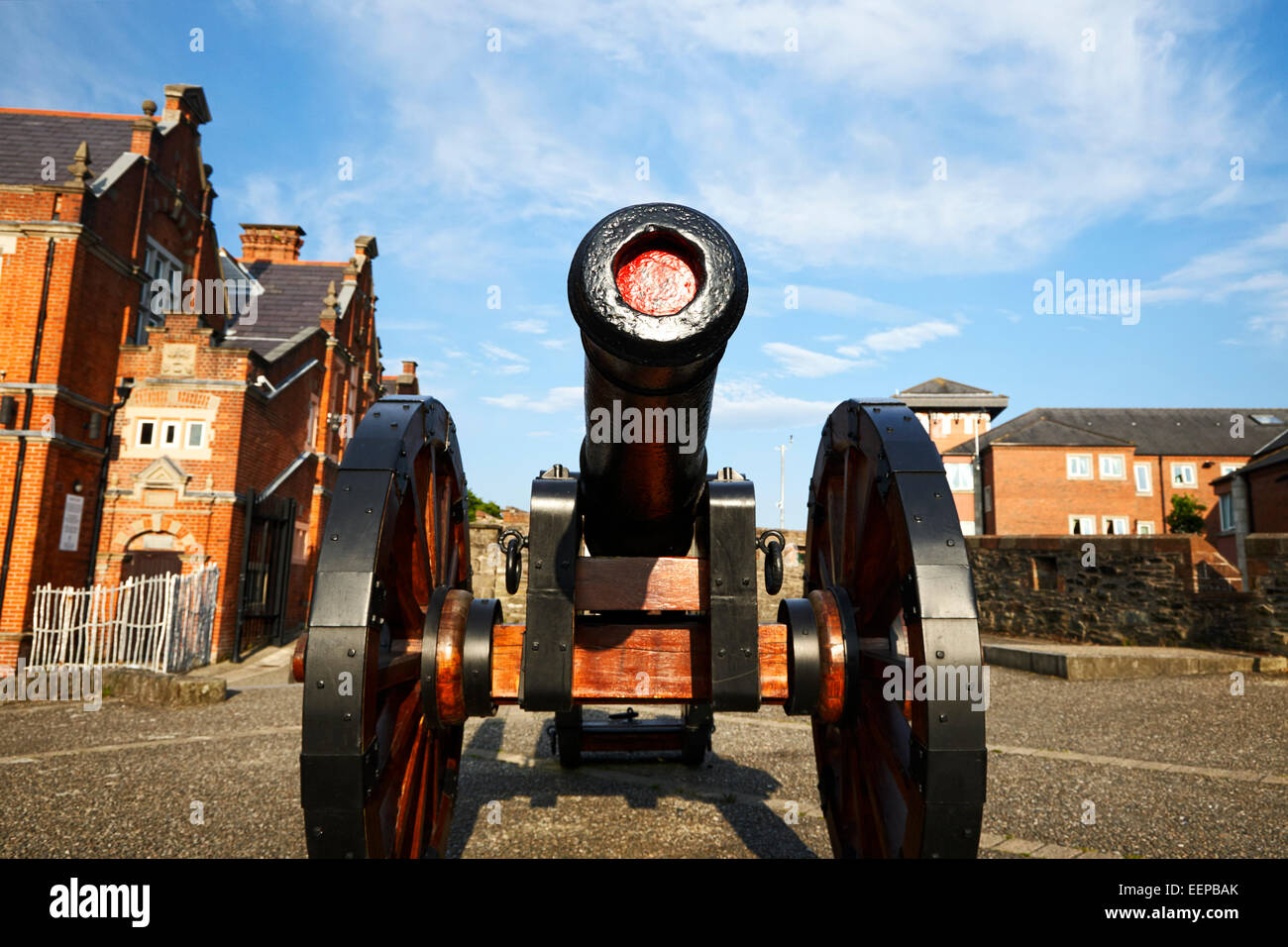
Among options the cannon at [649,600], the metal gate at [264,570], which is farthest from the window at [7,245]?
the cannon at [649,600]

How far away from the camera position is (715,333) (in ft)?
5.08

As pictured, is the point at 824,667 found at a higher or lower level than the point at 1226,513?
lower

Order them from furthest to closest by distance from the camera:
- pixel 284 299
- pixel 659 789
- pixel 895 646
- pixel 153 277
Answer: pixel 284 299 < pixel 153 277 < pixel 659 789 < pixel 895 646

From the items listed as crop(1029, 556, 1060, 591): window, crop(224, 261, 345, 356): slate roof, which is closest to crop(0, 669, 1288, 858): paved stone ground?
crop(1029, 556, 1060, 591): window

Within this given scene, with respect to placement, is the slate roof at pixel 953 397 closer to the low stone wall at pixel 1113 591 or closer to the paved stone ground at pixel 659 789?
the low stone wall at pixel 1113 591

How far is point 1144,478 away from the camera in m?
40.4

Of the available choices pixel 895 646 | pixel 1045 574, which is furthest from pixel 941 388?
pixel 895 646

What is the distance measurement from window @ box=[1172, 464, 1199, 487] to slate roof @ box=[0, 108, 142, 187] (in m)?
47.2

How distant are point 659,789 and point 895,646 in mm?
2839

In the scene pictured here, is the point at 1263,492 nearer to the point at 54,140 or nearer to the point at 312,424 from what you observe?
the point at 312,424

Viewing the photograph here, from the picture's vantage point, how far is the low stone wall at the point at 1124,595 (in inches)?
405

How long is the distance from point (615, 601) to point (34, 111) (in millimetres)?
19544

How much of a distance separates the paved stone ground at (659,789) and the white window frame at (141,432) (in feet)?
23.4
